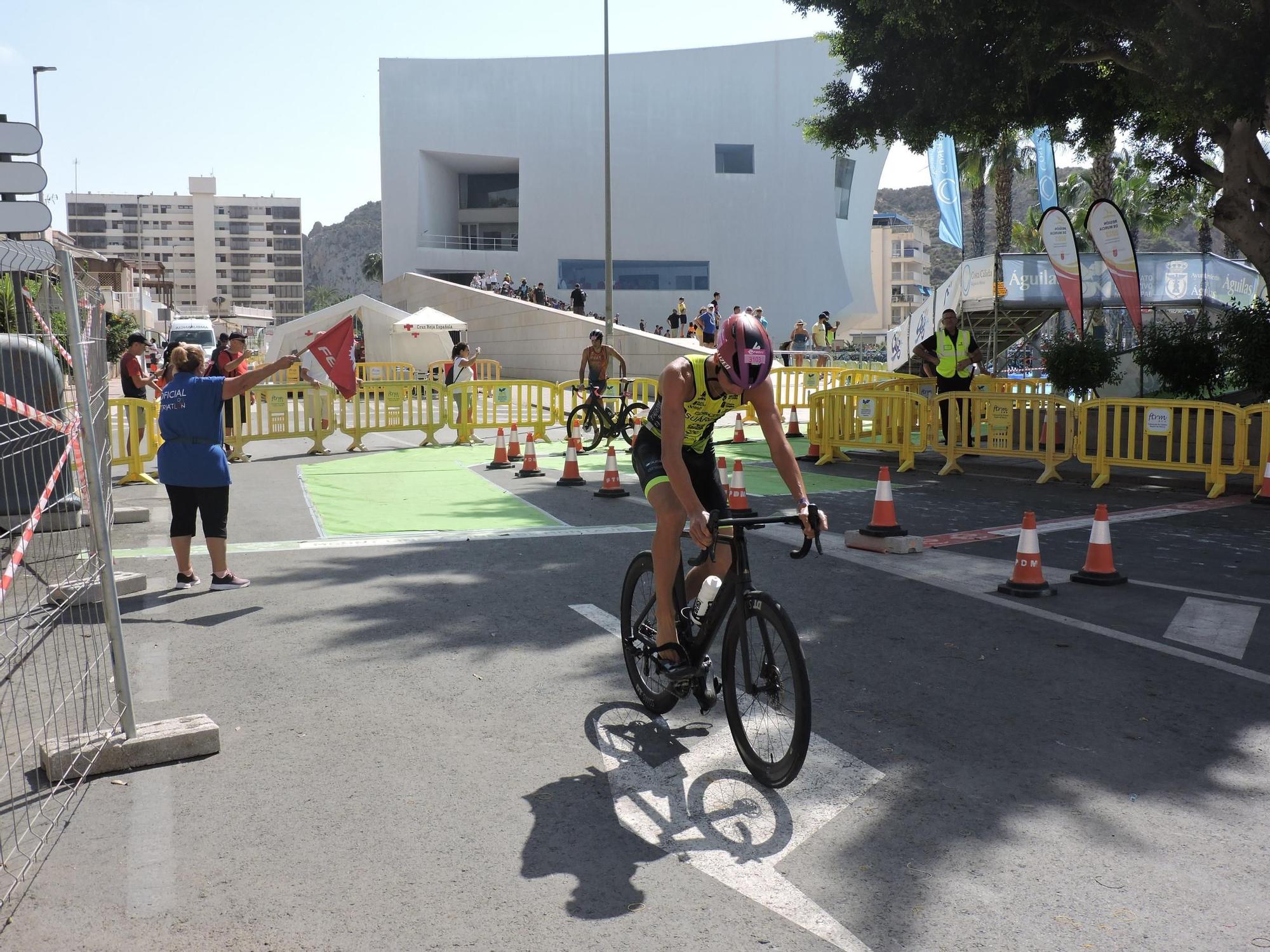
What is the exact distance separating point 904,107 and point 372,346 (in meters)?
27.5

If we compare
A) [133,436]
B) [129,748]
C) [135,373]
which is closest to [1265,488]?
[129,748]

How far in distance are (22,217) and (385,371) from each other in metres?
27.5

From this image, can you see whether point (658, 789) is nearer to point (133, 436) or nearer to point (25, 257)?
point (25, 257)

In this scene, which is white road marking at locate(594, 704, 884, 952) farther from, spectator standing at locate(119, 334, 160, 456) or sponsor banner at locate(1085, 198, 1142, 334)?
sponsor banner at locate(1085, 198, 1142, 334)

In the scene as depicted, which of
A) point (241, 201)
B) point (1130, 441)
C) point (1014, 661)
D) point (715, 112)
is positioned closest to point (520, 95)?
point (715, 112)

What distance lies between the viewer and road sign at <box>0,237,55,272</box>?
550 centimetres

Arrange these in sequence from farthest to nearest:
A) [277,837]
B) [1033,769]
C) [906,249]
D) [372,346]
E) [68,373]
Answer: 1. [906,249]
2. [372,346]
3. [68,373]
4. [1033,769]
5. [277,837]

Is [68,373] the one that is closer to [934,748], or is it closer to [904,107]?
[934,748]

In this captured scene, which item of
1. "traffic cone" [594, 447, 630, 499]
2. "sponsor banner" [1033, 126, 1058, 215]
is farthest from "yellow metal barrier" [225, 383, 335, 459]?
"sponsor banner" [1033, 126, 1058, 215]

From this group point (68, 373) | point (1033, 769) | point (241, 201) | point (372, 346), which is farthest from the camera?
point (241, 201)

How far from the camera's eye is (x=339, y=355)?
12.4 m

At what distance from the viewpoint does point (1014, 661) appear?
6199mm

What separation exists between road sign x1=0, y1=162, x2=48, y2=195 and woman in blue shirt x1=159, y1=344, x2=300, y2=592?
1.42 metres

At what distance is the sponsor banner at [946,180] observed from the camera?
92.7 ft
